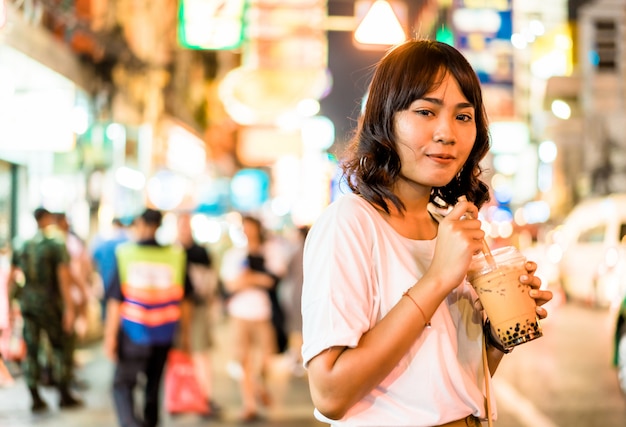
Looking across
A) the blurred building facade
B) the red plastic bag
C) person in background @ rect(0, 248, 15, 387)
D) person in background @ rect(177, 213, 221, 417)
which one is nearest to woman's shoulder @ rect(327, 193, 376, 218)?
the blurred building facade

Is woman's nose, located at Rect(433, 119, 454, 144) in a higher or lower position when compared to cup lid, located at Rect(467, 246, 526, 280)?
higher

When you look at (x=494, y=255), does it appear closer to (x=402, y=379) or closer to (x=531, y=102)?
(x=402, y=379)

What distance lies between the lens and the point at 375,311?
1.87 m

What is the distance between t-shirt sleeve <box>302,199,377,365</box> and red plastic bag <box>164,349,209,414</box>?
6594mm

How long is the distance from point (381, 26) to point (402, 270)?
6679 mm

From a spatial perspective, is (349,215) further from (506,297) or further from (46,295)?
(46,295)

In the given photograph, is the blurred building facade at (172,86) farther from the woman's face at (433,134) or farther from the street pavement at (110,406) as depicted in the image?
the street pavement at (110,406)

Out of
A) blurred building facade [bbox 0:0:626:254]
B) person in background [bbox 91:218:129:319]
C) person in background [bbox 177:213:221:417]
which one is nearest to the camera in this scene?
person in background [bbox 177:213:221:417]

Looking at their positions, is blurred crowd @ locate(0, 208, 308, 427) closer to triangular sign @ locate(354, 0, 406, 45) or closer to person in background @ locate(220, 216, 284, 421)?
person in background @ locate(220, 216, 284, 421)

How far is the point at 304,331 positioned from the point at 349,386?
0.18m

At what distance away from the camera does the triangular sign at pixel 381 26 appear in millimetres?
8211

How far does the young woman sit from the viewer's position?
1790 mm

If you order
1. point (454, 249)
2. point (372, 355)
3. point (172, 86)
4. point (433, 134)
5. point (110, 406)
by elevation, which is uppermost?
point (172, 86)

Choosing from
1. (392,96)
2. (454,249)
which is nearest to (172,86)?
(392,96)
